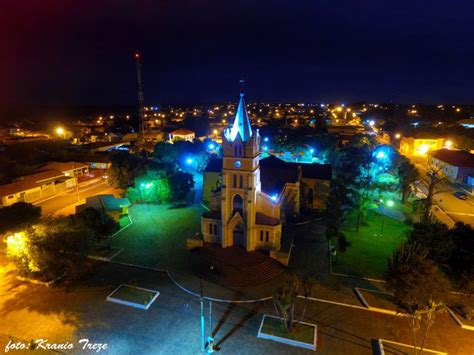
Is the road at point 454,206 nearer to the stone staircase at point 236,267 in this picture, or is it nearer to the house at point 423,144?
the stone staircase at point 236,267

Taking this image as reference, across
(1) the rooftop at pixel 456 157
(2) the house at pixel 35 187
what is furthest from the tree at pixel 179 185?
(1) the rooftop at pixel 456 157

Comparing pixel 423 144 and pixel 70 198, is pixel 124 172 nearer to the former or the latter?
pixel 70 198

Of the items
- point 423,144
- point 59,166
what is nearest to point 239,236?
point 59,166

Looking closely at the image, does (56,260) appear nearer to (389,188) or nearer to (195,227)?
(195,227)

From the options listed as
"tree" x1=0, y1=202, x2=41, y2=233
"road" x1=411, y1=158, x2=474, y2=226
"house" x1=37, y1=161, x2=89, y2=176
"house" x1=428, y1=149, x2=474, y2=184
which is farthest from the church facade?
"house" x1=428, y1=149, x2=474, y2=184

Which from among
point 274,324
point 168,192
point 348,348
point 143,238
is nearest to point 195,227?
point 143,238
